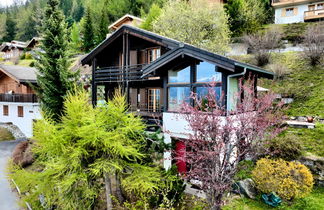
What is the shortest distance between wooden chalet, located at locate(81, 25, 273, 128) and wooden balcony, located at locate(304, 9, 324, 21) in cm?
2984

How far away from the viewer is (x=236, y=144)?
722 centimetres

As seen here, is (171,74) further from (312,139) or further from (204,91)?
(312,139)

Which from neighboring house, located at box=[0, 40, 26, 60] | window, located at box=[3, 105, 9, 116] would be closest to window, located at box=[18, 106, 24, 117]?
window, located at box=[3, 105, 9, 116]

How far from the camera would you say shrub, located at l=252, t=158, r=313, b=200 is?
9266mm

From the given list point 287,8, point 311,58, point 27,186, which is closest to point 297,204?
point 27,186

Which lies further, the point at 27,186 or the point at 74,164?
the point at 27,186

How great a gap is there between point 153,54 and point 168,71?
16.8ft

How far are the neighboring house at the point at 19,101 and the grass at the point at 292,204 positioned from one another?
21.6m

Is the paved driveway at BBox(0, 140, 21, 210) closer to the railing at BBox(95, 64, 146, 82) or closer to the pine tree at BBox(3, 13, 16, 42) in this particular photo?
the railing at BBox(95, 64, 146, 82)

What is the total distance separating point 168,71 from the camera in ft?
42.3

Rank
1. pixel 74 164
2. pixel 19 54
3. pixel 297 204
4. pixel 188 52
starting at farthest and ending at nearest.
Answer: pixel 19 54, pixel 188 52, pixel 297 204, pixel 74 164

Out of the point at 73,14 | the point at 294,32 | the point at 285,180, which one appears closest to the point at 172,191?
the point at 285,180

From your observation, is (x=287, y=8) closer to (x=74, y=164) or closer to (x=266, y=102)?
(x=266, y=102)

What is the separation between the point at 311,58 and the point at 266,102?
16.8 m
